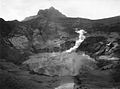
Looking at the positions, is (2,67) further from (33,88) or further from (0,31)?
(0,31)

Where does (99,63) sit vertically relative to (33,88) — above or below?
above

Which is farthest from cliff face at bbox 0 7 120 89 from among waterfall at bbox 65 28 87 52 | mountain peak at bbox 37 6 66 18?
waterfall at bbox 65 28 87 52

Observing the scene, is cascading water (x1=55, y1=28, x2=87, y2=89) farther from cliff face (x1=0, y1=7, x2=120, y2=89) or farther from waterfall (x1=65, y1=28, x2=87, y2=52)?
cliff face (x1=0, y1=7, x2=120, y2=89)

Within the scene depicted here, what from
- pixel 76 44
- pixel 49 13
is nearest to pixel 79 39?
Result: pixel 76 44

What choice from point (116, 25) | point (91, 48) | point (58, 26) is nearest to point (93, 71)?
point (91, 48)

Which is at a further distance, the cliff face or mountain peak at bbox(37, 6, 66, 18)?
mountain peak at bbox(37, 6, 66, 18)

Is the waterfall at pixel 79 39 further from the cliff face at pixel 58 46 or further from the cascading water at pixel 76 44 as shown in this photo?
the cliff face at pixel 58 46

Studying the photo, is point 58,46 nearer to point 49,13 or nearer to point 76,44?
point 76,44

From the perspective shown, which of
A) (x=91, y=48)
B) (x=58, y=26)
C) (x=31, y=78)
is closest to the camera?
(x=31, y=78)
